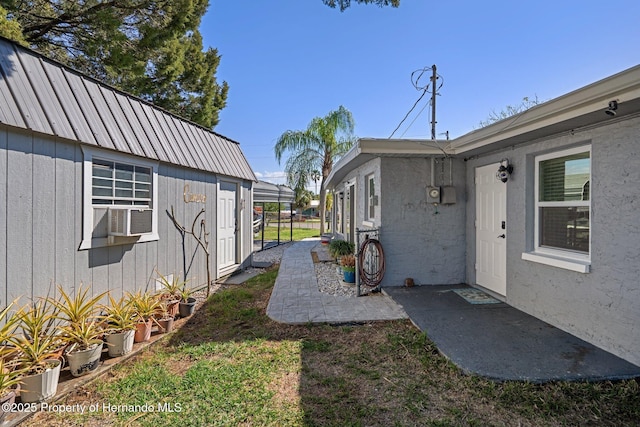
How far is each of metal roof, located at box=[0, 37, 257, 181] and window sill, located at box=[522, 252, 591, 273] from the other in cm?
547

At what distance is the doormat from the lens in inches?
178

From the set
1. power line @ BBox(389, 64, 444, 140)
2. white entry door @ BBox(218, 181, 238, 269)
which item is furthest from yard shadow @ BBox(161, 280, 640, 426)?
power line @ BBox(389, 64, 444, 140)

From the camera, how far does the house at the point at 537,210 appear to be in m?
2.83

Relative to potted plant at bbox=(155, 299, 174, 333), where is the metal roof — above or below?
above

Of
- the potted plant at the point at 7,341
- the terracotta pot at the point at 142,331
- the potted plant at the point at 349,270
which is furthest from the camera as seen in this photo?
the potted plant at the point at 349,270

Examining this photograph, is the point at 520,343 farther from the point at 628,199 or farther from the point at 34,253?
the point at 34,253

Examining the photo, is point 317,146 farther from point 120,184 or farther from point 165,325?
point 165,325

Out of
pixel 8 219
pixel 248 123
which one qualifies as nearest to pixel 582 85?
pixel 8 219

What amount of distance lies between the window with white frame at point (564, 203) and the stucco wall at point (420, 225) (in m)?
1.48

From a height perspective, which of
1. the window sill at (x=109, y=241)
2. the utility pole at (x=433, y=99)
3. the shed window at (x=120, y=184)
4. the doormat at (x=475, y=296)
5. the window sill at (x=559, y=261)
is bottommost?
the doormat at (x=475, y=296)

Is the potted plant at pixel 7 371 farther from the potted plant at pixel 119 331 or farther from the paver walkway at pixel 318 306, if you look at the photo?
the paver walkway at pixel 318 306

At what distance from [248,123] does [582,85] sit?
17.2 meters

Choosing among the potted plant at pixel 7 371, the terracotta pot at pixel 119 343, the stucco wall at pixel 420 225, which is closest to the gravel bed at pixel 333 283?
the stucco wall at pixel 420 225

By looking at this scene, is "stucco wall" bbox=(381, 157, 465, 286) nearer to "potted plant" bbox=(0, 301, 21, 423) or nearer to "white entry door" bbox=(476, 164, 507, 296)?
"white entry door" bbox=(476, 164, 507, 296)
